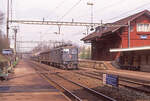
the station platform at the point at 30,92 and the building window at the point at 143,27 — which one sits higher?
the building window at the point at 143,27

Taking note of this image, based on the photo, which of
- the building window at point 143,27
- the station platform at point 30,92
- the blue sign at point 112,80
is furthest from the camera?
the building window at point 143,27

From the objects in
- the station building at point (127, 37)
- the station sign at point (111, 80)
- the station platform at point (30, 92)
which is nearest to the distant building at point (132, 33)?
the station building at point (127, 37)

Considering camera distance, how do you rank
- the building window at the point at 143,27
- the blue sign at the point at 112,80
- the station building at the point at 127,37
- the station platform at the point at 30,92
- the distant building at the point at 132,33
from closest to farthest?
A: the station platform at the point at 30,92
the blue sign at the point at 112,80
the station building at the point at 127,37
the distant building at the point at 132,33
the building window at the point at 143,27

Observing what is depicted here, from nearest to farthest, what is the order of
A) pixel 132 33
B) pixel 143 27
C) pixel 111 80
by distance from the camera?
pixel 111 80 < pixel 132 33 < pixel 143 27

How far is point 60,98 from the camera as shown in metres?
11.6

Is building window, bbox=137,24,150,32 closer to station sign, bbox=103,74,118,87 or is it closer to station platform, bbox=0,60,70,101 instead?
station platform, bbox=0,60,70,101

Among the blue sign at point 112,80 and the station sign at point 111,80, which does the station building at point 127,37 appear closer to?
the station sign at point 111,80

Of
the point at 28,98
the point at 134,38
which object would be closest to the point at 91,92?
the point at 28,98

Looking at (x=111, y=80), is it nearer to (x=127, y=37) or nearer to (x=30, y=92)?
(x=30, y=92)

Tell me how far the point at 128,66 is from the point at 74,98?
23.5m

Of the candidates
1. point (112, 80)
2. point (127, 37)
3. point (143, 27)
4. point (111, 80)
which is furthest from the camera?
point (143, 27)

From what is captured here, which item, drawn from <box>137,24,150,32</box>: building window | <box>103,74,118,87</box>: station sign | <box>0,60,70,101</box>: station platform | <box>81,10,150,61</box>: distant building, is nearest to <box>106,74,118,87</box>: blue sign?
<box>103,74,118,87</box>: station sign

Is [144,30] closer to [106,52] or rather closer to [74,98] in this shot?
[106,52]

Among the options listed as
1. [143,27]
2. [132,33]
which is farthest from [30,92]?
[143,27]
